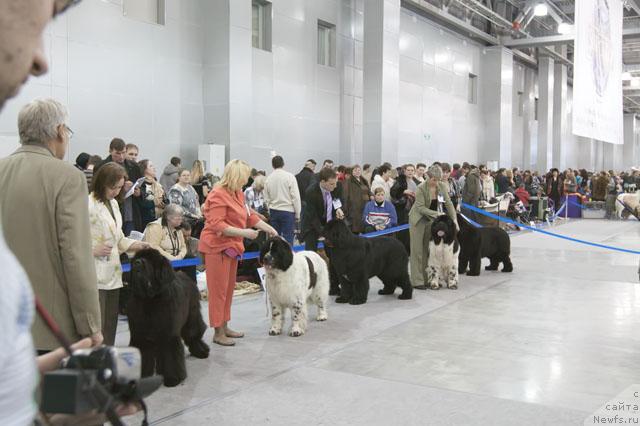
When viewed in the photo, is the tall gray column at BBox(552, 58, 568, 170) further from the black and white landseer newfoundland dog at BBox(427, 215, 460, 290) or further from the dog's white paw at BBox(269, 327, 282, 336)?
the dog's white paw at BBox(269, 327, 282, 336)

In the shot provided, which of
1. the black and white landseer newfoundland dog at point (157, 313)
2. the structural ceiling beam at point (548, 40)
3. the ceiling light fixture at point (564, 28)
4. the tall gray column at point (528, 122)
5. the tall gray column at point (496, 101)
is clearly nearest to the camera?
the black and white landseer newfoundland dog at point (157, 313)

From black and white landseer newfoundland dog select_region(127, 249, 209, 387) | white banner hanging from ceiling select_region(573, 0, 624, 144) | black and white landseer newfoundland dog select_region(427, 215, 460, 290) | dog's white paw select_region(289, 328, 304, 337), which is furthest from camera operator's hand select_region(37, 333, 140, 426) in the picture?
white banner hanging from ceiling select_region(573, 0, 624, 144)

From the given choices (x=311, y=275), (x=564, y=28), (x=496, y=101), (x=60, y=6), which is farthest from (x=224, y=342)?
(x=496, y=101)

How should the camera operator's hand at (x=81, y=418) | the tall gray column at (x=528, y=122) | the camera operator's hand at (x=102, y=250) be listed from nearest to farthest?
1. the camera operator's hand at (x=81, y=418)
2. the camera operator's hand at (x=102, y=250)
3. the tall gray column at (x=528, y=122)

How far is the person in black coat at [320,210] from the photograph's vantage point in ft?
27.7

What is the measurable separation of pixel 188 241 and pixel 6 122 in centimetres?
404

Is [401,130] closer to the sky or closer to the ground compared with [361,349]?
closer to the sky

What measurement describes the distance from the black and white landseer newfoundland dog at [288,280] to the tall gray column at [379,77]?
12.3 m

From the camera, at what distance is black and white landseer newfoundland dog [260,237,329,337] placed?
5934 millimetres

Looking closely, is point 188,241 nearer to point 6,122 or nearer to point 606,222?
point 6,122

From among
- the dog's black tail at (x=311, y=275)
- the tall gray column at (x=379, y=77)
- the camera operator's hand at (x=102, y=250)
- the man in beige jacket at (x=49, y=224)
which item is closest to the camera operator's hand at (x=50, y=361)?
the man in beige jacket at (x=49, y=224)

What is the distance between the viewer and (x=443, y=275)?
30.1 feet

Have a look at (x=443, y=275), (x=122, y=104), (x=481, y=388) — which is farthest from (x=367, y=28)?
(x=481, y=388)

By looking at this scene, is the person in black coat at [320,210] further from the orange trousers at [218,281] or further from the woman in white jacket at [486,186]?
the woman in white jacket at [486,186]
